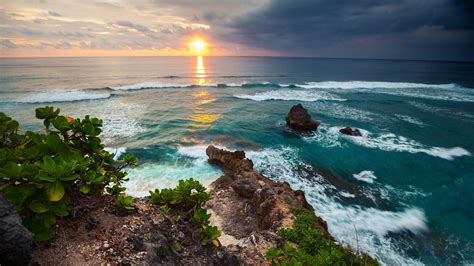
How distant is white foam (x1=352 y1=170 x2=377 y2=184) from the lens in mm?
14177

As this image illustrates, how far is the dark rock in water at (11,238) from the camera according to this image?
2.46 m

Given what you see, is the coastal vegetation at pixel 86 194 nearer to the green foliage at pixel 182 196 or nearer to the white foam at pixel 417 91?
the green foliage at pixel 182 196

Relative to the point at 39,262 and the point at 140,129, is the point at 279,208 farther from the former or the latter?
the point at 140,129

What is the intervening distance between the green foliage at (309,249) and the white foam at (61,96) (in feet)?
117

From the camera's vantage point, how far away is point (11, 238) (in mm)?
2484

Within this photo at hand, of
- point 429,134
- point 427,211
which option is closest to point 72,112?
point 427,211

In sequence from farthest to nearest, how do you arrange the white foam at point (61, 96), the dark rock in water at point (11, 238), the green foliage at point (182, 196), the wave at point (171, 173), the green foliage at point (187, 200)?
the white foam at point (61, 96) < the wave at point (171, 173) < the green foliage at point (182, 196) < the green foliage at point (187, 200) < the dark rock in water at point (11, 238)

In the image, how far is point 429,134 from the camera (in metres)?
22.5

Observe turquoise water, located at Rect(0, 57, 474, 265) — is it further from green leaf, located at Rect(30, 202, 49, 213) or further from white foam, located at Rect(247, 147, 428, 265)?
green leaf, located at Rect(30, 202, 49, 213)

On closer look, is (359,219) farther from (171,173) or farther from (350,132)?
(350,132)

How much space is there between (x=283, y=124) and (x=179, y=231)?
66.6ft

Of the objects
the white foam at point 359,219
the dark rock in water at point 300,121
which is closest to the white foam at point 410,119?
the dark rock in water at point 300,121

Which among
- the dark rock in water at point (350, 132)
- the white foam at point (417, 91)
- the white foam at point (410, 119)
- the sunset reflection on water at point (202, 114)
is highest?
Result: the white foam at point (417, 91)

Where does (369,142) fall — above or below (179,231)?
below
